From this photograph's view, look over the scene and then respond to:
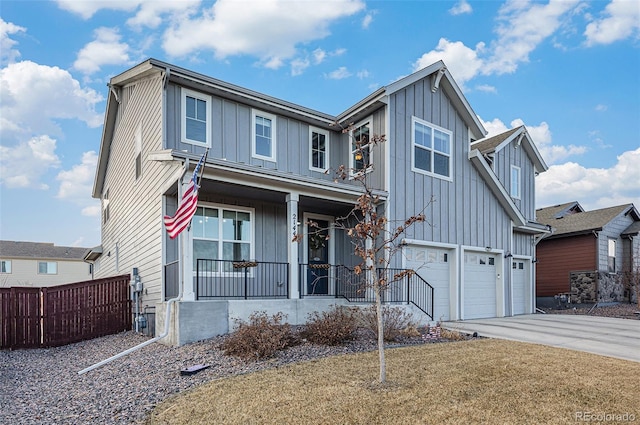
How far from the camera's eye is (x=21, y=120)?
1683 cm

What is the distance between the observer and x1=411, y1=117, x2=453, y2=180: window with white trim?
12.1 metres

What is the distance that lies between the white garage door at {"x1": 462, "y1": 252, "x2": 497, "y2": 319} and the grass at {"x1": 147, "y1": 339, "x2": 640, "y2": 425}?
6.49 metres

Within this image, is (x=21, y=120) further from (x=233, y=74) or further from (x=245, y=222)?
(x=245, y=222)

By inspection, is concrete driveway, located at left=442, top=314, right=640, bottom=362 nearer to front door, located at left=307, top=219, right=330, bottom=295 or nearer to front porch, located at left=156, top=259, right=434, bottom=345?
front porch, located at left=156, top=259, right=434, bottom=345

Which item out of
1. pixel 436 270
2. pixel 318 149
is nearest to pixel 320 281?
pixel 436 270

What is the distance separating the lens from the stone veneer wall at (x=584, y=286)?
1719 centimetres

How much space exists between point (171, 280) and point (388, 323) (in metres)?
5.04

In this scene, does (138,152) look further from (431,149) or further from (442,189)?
(442,189)

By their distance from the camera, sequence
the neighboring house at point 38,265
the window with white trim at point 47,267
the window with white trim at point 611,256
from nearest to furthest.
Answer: the window with white trim at point 611,256 → the neighboring house at point 38,265 → the window with white trim at point 47,267

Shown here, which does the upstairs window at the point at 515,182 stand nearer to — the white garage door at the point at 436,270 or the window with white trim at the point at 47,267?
the white garage door at the point at 436,270

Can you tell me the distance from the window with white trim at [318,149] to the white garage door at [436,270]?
3588 millimetres

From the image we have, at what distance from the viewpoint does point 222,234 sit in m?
10.4

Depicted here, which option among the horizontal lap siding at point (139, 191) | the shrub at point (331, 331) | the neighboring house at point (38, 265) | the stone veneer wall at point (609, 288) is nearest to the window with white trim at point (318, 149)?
the horizontal lap siding at point (139, 191)

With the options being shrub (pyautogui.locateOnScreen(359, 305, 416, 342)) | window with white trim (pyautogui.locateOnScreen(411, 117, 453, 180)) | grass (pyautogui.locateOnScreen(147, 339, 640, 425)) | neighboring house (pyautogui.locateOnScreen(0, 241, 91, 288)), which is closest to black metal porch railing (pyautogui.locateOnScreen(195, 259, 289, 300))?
shrub (pyautogui.locateOnScreen(359, 305, 416, 342))
